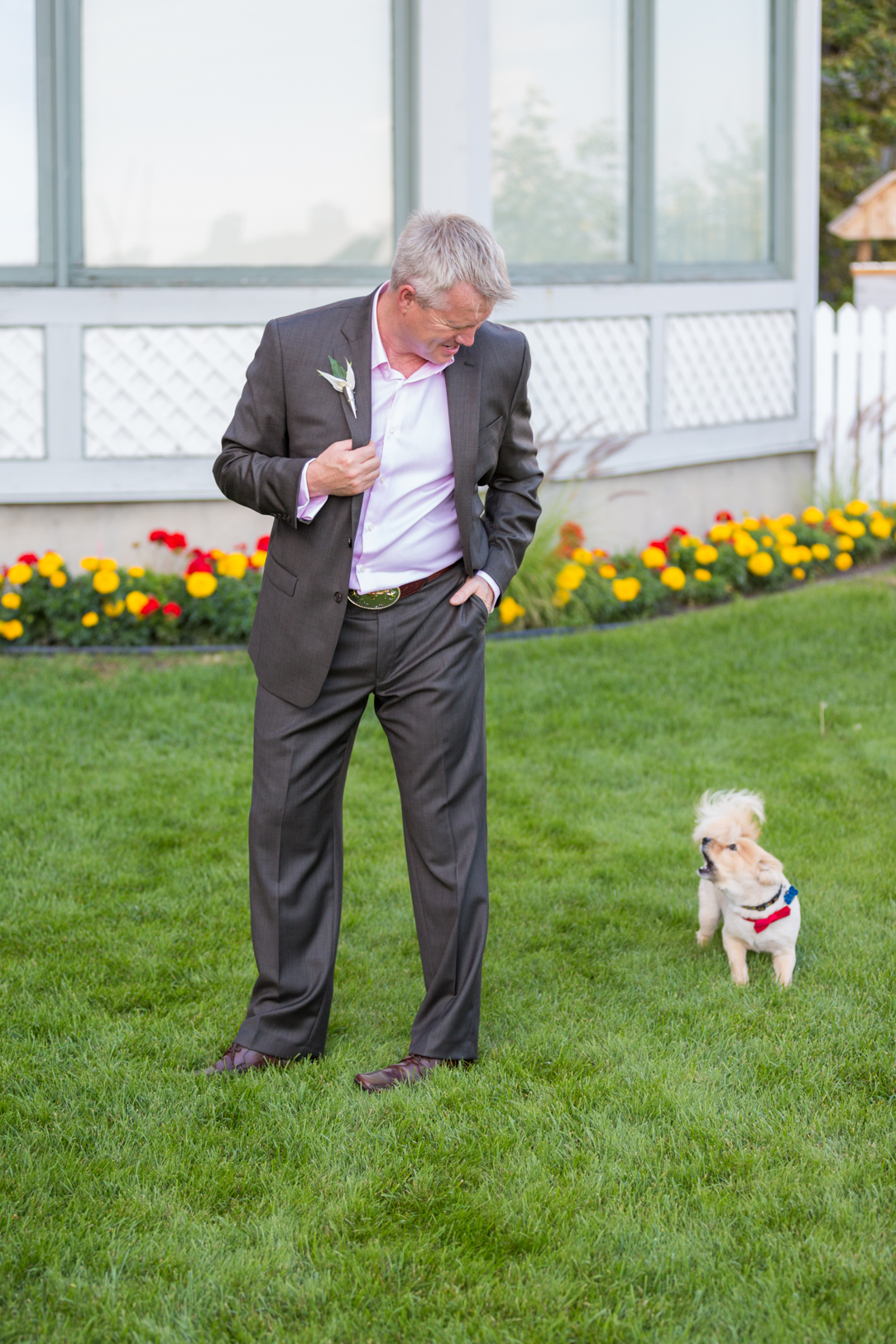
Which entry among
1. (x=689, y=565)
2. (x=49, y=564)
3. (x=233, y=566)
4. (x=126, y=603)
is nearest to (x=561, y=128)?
(x=689, y=565)

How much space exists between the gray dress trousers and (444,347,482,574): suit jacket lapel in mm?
215

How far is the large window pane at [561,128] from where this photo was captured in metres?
8.99

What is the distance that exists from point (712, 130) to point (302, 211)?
10.6ft

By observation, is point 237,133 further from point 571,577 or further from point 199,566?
point 571,577

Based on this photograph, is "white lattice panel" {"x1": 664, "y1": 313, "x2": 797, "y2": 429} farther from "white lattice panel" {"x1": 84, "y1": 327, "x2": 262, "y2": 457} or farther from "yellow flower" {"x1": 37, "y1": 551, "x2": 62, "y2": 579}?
"yellow flower" {"x1": 37, "y1": 551, "x2": 62, "y2": 579}

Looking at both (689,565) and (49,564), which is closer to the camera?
(49,564)

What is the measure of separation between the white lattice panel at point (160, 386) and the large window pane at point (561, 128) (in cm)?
208

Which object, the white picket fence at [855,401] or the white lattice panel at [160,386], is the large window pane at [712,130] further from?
the white lattice panel at [160,386]

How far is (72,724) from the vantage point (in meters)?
6.34

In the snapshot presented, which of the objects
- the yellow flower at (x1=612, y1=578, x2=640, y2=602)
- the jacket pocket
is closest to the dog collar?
the jacket pocket

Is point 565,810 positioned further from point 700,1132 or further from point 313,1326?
point 313,1326

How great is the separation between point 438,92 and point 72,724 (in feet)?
14.1

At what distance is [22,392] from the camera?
312 inches

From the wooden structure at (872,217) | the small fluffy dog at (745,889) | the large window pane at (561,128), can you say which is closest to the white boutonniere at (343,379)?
the small fluffy dog at (745,889)
